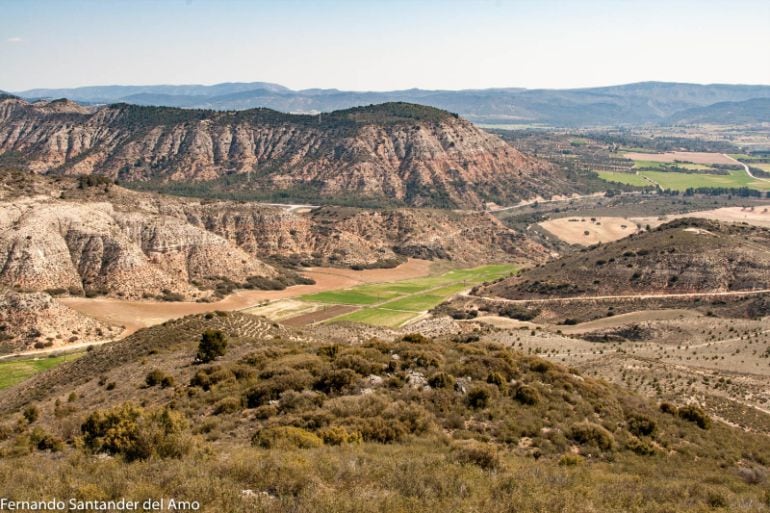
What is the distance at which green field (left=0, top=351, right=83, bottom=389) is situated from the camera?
177ft

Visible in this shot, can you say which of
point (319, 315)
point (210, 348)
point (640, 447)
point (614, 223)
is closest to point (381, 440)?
point (640, 447)

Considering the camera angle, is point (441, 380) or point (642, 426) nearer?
point (642, 426)

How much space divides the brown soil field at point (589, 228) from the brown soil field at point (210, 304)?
53.6 metres

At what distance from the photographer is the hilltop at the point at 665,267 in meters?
81.3

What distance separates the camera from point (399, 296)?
3944 inches

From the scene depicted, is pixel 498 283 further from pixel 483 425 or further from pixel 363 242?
pixel 483 425

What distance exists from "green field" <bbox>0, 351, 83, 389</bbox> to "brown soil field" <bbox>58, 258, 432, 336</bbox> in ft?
35.3

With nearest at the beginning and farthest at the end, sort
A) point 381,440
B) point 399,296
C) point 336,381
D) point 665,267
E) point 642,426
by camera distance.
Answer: point 381,440 < point 642,426 < point 336,381 < point 665,267 < point 399,296

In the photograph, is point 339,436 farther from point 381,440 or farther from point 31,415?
point 31,415

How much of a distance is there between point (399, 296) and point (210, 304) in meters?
30.0

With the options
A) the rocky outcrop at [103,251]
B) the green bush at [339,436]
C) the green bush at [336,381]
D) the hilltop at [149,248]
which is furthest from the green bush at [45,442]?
the rocky outcrop at [103,251]

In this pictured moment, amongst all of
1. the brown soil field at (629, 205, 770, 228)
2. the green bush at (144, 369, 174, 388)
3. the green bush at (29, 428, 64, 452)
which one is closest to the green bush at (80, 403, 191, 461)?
the green bush at (29, 428, 64, 452)

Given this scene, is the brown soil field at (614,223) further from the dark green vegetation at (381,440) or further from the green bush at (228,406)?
the green bush at (228,406)

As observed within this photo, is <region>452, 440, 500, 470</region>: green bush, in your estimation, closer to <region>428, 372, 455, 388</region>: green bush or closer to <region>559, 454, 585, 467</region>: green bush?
<region>559, 454, 585, 467</region>: green bush
